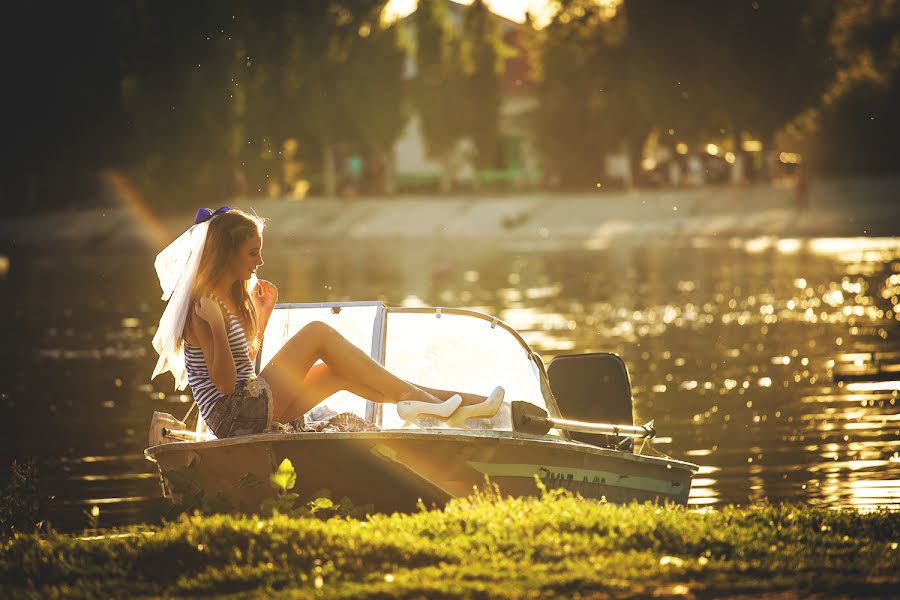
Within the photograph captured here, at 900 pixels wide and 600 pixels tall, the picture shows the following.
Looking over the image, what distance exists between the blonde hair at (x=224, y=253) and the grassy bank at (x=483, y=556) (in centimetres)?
160

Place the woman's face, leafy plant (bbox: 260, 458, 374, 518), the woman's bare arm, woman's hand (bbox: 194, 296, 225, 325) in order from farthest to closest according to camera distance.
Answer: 1. the woman's bare arm
2. the woman's face
3. woman's hand (bbox: 194, 296, 225, 325)
4. leafy plant (bbox: 260, 458, 374, 518)

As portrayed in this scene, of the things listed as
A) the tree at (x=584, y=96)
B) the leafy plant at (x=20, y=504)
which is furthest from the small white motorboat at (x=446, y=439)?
the tree at (x=584, y=96)

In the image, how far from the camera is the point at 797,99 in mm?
57469

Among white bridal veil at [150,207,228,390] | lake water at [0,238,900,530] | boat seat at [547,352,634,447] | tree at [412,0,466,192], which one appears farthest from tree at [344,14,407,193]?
white bridal veil at [150,207,228,390]

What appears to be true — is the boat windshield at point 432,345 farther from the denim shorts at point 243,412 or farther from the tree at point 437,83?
the tree at point 437,83

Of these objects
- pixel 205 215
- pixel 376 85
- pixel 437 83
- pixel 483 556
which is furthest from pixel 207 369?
pixel 437 83

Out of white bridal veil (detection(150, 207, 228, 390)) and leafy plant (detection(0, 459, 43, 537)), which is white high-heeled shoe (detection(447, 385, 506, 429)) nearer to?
white bridal veil (detection(150, 207, 228, 390))

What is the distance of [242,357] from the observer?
30.7ft

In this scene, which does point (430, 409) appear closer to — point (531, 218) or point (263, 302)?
point (263, 302)

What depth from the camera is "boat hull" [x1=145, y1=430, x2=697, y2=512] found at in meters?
8.91

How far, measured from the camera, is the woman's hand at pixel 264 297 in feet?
32.6

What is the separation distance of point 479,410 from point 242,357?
1.33 meters

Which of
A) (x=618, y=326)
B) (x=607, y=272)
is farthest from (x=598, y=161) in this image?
(x=618, y=326)

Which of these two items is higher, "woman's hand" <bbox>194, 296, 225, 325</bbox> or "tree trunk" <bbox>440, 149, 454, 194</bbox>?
"tree trunk" <bbox>440, 149, 454, 194</bbox>
